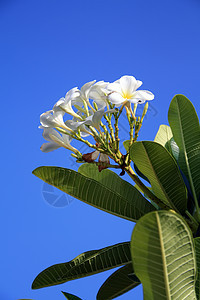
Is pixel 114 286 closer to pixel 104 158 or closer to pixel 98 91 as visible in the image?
pixel 104 158

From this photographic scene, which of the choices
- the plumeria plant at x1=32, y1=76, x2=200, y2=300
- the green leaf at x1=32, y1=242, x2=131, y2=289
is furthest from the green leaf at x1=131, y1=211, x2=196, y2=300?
the green leaf at x1=32, y1=242, x2=131, y2=289

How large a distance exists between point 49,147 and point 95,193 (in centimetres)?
18

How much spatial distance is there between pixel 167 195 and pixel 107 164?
0.19 m

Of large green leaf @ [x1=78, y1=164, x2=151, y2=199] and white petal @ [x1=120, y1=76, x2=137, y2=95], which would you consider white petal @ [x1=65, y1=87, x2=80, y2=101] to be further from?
large green leaf @ [x1=78, y1=164, x2=151, y2=199]

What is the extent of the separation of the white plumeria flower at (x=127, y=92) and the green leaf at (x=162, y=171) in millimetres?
122

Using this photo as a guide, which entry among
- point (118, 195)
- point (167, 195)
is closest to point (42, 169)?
point (118, 195)

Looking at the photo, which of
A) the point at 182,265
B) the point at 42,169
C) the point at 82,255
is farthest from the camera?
the point at 82,255

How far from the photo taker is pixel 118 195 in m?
0.91

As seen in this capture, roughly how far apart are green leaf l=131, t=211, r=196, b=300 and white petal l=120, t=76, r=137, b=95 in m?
0.41

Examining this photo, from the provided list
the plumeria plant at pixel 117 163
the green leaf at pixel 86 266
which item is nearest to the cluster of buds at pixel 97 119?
the plumeria plant at pixel 117 163

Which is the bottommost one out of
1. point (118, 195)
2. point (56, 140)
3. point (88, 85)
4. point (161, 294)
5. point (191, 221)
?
point (161, 294)

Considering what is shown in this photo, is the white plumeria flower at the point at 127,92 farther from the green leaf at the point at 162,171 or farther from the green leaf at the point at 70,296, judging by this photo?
the green leaf at the point at 70,296

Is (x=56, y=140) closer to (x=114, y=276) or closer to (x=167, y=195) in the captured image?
(x=167, y=195)

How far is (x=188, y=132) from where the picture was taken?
3.07 ft
